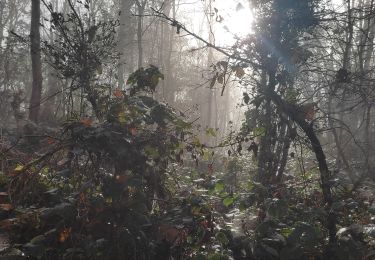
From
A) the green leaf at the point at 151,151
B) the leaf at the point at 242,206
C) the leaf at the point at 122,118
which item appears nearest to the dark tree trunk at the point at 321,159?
the leaf at the point at 242,206

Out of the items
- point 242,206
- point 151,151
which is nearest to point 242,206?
point 242,206

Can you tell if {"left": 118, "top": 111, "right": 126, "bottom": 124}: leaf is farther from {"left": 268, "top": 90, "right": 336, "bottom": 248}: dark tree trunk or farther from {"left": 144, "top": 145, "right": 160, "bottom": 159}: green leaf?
{"left": 268, "top": 90, "right": 336, "bottom": 248}: dark tree trunk

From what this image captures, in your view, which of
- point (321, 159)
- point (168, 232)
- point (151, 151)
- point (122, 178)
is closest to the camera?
point (168, 232)

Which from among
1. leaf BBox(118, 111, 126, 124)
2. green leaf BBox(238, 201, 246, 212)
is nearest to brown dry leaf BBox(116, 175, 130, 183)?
leaf BBox(118, 111, 126, 124)

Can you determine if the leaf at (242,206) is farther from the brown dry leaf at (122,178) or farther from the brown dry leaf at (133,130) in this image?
the brown dry leaf at (133,130)

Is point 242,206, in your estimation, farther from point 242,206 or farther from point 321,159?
point 321,159

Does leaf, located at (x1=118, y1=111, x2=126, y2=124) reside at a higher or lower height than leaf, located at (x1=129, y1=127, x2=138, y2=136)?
higher

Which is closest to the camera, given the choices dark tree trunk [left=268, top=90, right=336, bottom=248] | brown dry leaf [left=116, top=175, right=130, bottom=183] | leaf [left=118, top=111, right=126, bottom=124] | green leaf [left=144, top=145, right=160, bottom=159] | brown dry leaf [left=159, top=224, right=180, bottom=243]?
brown dry leaf [left=159, top=224, right=180, bottom=243]

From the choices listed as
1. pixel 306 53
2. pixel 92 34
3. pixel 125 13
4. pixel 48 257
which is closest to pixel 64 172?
pixel 48 257

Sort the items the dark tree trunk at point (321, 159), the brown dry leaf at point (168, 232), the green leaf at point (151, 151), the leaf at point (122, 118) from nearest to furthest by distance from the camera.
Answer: the brown dry leaf at point (168, 232), the leaf at point (122, 118), the green leaf at point (151, 151), the dark tree trunk at point (321, 159)

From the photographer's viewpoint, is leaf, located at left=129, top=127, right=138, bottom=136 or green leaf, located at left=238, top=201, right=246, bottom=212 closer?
leaf, located at left=129, top=127, right=138, bottom=136

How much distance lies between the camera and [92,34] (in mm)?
6332

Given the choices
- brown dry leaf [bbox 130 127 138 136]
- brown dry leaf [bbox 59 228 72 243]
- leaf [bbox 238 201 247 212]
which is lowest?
brown dry leaf [bbox 59 228 72 243]

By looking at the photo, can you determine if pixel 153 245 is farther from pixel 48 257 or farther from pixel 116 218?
pixel 48 257
